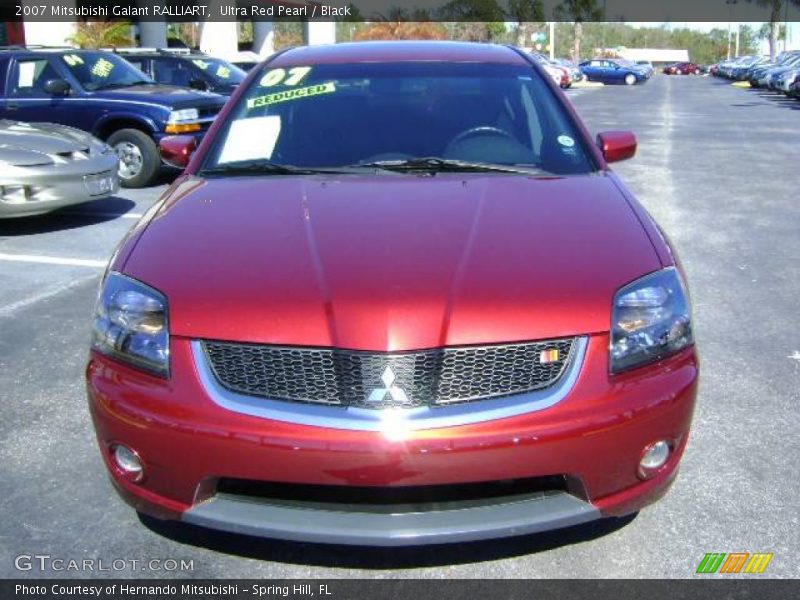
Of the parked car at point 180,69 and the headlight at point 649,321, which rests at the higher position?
the parked car at point 180,69

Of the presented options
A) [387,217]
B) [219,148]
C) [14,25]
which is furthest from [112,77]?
[14,25]

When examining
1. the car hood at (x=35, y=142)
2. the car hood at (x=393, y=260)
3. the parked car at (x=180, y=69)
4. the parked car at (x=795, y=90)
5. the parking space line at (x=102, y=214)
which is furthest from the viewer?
the parked car at (x=795, y=90)

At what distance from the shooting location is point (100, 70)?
10461 millimetres

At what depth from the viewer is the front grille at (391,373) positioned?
2.27 m

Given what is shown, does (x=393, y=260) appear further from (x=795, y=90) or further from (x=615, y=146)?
(x=795, y=90)

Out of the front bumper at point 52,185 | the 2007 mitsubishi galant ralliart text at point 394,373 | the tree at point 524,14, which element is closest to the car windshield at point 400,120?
the 2007 mitsubishi galant ralliart text at point 394,373

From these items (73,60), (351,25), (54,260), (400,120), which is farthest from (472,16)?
(400,120)

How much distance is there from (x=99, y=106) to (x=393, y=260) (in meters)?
8.33

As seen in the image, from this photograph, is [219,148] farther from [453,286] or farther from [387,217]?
[453,286]

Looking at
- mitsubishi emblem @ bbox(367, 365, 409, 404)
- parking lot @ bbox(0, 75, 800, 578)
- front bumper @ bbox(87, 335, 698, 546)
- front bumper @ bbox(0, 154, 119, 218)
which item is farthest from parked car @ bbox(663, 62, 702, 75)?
mitsubishi emblem @ bbox(367, 365, 409, 404)

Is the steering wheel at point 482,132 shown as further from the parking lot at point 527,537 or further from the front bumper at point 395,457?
A: the front bumper at point 395,457

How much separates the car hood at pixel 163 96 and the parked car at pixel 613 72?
44953 mm

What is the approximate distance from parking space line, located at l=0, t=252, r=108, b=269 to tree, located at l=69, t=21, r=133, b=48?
17.5 metres

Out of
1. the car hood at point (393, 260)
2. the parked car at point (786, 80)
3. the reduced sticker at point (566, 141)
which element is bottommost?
the car hood at point (393, 260)
